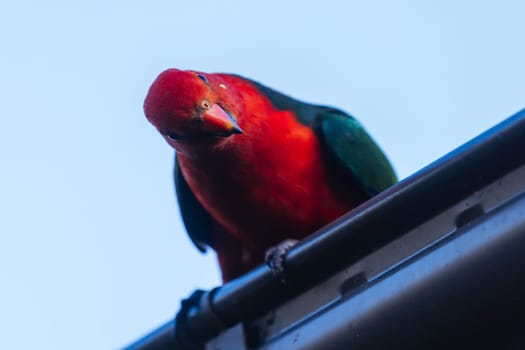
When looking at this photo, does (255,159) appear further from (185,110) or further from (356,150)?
(356,150)

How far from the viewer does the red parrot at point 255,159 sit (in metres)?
4.10

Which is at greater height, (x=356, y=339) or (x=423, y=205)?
(x=423, y=205)

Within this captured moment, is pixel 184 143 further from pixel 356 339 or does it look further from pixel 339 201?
pixel 356 339

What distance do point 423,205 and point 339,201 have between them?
259 cm

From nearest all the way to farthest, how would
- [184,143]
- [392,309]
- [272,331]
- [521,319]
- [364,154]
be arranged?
[521,319] < [392,309] < [272,331] < [184,143] < [364,154]

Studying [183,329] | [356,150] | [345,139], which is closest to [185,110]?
[345,139]

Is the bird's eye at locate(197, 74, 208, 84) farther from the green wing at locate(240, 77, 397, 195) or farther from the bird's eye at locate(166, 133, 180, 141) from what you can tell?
the green wing at locate(240, 77, 397, 195)

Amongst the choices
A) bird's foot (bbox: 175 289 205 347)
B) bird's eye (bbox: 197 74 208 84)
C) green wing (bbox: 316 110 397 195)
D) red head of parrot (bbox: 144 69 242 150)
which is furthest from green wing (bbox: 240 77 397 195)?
bird's foot (bbox: 175 289 205 347)

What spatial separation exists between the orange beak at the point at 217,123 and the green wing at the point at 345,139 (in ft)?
2.15

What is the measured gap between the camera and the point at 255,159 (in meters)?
4.44

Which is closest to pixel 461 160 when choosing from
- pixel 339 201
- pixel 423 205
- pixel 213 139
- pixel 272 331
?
pixel 423 205

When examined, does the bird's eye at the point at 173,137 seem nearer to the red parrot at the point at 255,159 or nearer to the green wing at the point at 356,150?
the red parrot at the point at 255,159

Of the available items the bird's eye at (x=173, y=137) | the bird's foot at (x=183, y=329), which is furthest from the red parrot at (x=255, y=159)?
the bird's foot at (x=183, y=329)

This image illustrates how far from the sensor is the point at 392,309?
1.93 metres
